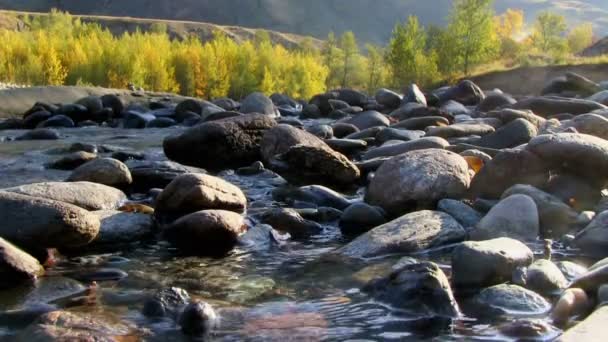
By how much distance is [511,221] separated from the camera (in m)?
5.58

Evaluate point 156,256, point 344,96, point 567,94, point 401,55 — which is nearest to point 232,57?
point 401,55

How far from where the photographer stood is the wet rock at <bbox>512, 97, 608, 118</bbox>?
39.5 ft

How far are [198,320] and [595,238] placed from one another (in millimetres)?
3114

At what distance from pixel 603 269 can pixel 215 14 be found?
172 metres

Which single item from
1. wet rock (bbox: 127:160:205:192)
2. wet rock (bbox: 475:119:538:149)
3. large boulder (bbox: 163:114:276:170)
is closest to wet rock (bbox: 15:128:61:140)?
large boulder (bbox: 163:114:276:170)

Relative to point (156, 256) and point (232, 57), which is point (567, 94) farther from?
point (232, 57)

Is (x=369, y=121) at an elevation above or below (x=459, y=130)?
below

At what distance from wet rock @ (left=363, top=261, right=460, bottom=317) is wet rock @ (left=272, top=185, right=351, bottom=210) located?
2.87m

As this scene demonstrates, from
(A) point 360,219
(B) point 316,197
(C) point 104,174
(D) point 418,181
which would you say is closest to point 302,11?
(C) point 104,174

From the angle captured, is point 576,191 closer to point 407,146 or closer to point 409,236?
point 409,236

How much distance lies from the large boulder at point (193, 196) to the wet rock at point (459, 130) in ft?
15.4

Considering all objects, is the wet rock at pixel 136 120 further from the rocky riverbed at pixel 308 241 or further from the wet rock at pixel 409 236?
the wet rock at pixel 409 236

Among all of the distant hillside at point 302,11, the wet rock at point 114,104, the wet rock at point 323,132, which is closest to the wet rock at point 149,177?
the wet rock at point 323,132

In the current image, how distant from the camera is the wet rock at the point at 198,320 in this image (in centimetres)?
377
